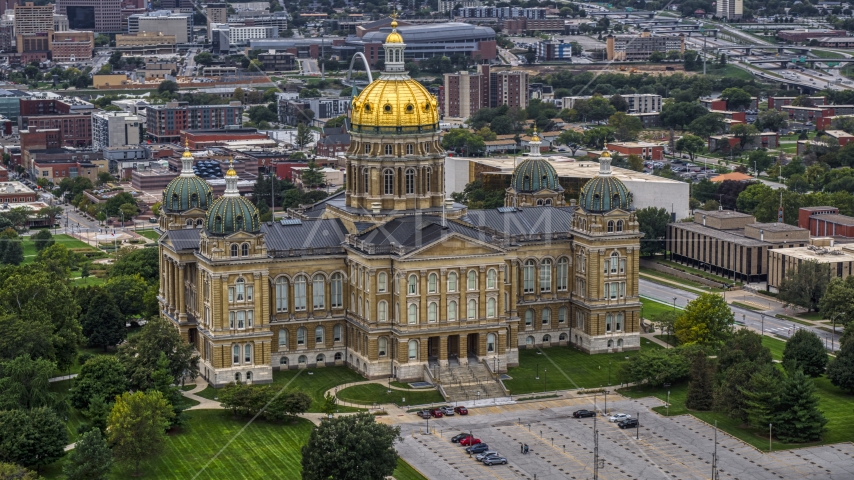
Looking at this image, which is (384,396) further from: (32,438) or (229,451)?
(32,438)

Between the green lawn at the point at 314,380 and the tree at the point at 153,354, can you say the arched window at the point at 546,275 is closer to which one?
the green lawn at the point at 314,380

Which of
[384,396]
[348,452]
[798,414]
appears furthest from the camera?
[384,396]

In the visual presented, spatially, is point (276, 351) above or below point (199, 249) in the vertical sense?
below

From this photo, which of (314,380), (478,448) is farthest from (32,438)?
(478,448)

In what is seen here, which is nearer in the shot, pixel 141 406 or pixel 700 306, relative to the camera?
pixel 141 406

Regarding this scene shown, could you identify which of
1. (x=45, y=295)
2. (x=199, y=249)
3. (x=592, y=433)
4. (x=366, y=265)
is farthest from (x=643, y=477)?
(x=45, y=295)

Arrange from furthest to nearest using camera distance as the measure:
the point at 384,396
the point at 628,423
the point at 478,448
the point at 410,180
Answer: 1. the point at 410,180
2. the point at 384,396
3. the point at 628,423
4. the point at 478,448

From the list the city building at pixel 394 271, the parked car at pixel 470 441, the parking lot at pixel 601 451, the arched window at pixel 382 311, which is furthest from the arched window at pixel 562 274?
the parked car at pixel 470 441

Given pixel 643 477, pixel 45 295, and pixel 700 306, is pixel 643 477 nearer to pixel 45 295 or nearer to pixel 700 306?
pixel 700 306

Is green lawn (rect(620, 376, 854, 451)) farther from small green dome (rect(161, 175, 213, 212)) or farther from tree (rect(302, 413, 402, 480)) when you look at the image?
small green dome (rect(161, 175, 213, 212))
